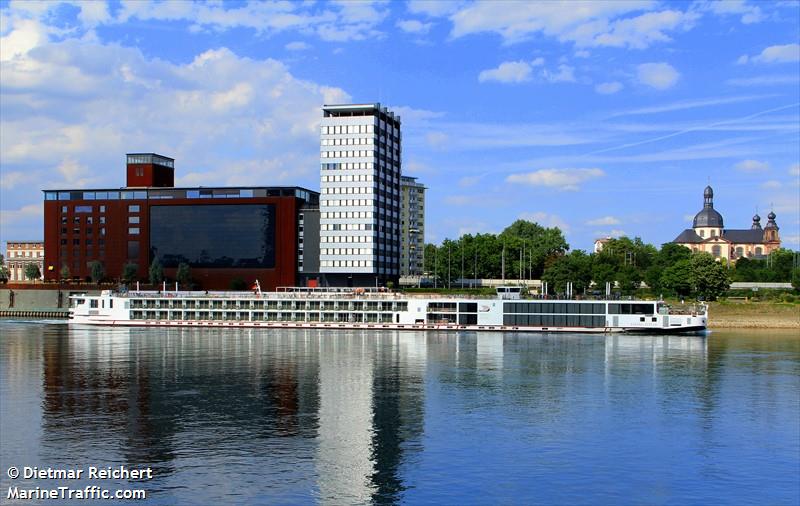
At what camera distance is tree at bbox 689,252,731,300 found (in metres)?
153

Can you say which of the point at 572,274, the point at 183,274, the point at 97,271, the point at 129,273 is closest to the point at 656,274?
the point at 572,274

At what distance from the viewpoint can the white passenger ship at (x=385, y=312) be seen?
→ 114625 millimetres

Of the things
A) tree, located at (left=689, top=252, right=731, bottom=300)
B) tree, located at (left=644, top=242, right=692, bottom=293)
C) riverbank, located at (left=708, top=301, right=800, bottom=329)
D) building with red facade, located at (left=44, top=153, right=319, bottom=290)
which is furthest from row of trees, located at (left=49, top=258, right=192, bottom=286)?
riverbank, located at (left=708, top=301, right=800, bottom=329)

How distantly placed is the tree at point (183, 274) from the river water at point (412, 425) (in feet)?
263

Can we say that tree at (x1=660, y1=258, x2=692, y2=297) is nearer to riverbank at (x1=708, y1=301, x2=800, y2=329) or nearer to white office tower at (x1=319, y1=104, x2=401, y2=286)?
riverbank at (x1=708, y1=301, x2=800, y2=329)

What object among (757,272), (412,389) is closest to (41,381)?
(412,389)

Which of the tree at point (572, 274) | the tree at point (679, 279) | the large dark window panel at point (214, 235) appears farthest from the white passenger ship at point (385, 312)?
the tree at point (572, 274)

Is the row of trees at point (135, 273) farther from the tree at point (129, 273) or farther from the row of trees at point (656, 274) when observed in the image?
the row of trees at point (656, 274)

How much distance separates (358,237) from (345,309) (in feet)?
131

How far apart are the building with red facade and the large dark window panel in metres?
0.20

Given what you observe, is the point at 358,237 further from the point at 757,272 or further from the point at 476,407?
the point at 476,407

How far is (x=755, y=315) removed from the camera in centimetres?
13738

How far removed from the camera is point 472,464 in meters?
38.9

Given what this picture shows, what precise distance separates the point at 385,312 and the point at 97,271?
2953 inches
